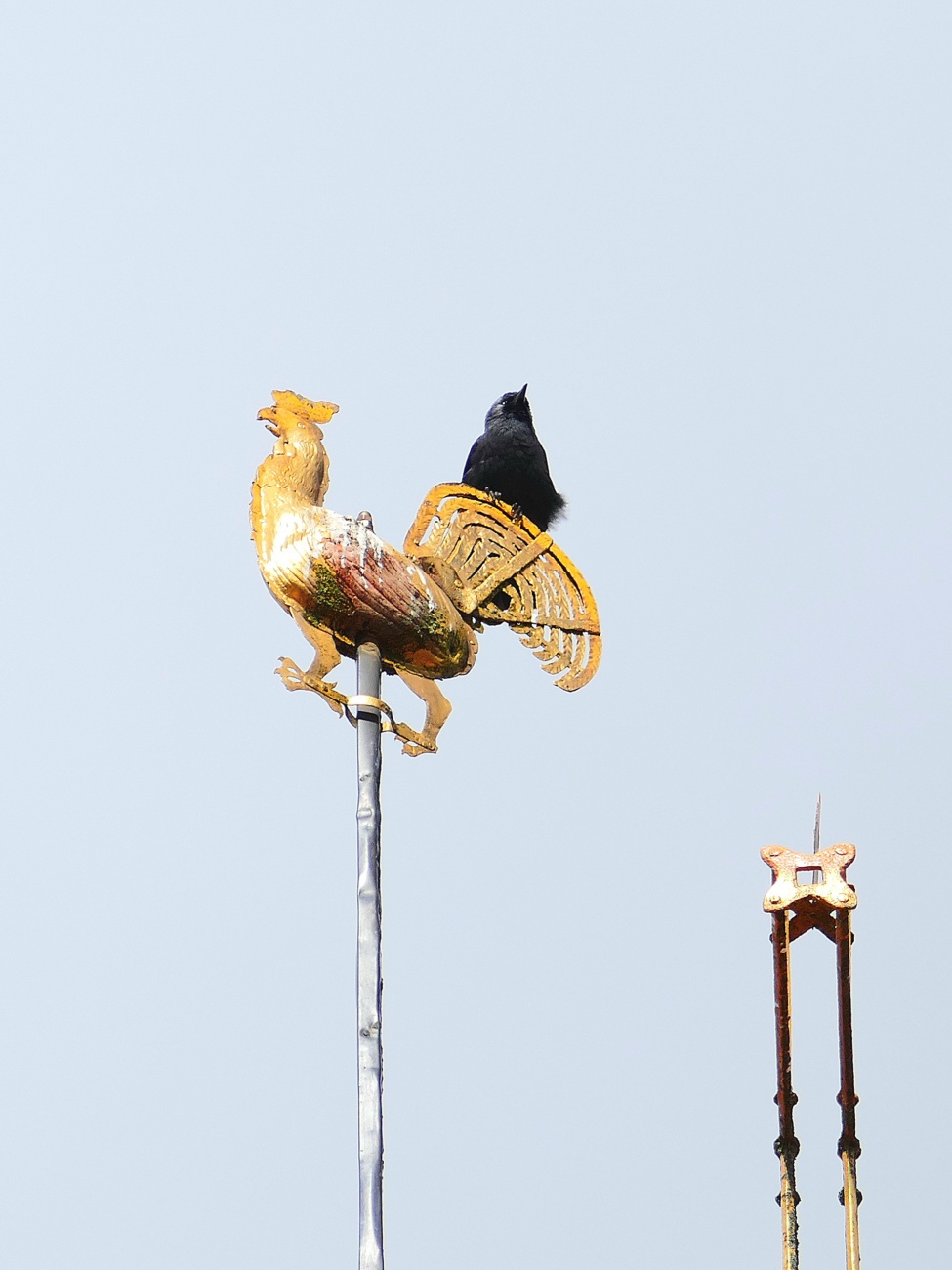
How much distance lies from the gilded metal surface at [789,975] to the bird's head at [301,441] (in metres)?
1.55

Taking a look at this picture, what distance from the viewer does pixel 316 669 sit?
22.9 ft

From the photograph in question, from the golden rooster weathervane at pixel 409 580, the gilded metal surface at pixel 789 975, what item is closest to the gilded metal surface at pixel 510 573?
the golden rooster weathervane at pixel 409 580

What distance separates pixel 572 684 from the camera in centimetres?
734

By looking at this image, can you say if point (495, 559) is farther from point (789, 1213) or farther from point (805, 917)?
point (789, 1213)

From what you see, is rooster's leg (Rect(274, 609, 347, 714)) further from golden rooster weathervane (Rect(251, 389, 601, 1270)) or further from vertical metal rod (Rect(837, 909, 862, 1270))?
vertical metal rod (Rect(837, 909, 862, 1270))

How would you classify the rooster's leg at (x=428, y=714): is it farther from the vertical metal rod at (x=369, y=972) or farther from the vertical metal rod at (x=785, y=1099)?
the vertical metal rod at (x=785, y=1099)

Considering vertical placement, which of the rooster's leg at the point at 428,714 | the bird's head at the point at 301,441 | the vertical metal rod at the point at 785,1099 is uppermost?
the bird's head at the point at 301,441

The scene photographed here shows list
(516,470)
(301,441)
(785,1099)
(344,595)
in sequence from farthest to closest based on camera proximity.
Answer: (516,470) → (301,441) → (344,595) → (785,1099)

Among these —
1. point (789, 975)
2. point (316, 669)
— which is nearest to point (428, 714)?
point (316, 669)

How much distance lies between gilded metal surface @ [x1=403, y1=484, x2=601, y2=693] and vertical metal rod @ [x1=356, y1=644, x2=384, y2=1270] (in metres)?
0.40

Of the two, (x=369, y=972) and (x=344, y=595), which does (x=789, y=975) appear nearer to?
(x=369, y=972)

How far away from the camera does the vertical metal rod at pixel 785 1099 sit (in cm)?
629

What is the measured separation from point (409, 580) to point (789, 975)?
1.37 m

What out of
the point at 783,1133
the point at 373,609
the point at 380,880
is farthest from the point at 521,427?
the point at 783,1133
